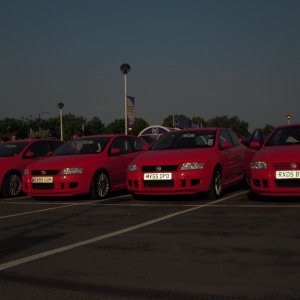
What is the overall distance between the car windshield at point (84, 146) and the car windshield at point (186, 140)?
1376 mm

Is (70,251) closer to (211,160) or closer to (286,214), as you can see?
(286,214)

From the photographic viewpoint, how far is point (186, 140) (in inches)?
432

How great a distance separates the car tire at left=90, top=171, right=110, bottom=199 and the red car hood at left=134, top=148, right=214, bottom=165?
1251 mm

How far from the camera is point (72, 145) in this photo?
12164mm

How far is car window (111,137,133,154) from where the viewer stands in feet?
39.9

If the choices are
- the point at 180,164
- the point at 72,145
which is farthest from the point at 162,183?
the point at 72,145

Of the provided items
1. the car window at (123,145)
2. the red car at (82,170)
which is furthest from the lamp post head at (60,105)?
the red car at (82,170)

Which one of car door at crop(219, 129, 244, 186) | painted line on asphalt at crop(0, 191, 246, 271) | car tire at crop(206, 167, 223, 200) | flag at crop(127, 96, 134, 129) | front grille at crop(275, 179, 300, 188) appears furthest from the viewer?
flag at crop(127, 96, 134, 129)

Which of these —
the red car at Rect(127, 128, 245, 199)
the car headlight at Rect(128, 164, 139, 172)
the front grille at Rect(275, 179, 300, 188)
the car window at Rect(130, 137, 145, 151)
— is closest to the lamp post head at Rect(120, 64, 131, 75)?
the car window at Rect(130, 137, 145, 151)

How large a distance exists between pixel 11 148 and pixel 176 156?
540cm

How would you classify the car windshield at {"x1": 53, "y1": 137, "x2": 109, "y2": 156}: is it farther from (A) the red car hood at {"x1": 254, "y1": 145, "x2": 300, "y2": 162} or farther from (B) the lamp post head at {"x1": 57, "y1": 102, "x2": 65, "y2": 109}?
(B) the lamp post head at {"x1": 57, "y1": 102, "x2": 65, "y2": 109}

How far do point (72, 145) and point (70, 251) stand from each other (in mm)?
6943

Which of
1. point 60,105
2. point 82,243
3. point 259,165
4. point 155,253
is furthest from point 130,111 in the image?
point 155,253

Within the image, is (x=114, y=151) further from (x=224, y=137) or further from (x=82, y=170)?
(x=224, y=137)
